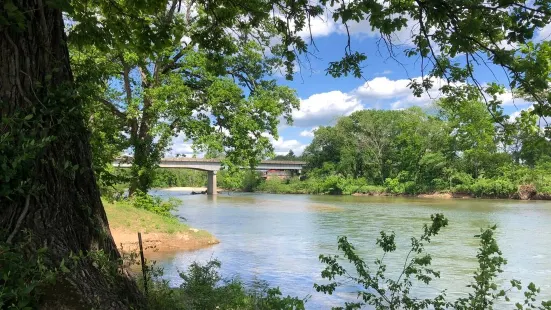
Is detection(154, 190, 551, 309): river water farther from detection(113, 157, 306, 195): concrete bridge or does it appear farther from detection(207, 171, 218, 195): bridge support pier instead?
detection(207, 171, 218, 195): bridge support pier

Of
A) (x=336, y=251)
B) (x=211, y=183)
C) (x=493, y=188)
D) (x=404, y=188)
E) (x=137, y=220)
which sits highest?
(x=211, y=183)

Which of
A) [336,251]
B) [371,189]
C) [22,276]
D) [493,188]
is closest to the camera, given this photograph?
[22,276]

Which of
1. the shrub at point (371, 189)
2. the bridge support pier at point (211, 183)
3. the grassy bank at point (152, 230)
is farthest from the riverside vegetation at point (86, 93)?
the bridge support pier at point (211, 183)

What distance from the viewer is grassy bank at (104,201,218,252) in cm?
1669

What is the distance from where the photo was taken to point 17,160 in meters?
2.67

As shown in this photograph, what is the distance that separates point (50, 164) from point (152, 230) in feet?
49.0

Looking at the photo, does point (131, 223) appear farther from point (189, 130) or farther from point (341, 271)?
point (341, 271)

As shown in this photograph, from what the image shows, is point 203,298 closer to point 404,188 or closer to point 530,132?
point 530,132

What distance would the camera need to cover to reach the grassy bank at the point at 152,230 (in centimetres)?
1669

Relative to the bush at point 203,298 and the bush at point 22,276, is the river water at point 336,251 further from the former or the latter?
the bush at point 22,276

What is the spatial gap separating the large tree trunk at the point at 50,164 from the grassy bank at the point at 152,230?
524 inches

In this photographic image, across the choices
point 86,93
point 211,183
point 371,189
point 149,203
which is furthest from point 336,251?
point 211,183

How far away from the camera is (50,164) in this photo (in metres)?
3.15

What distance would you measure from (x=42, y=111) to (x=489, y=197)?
179 feet
